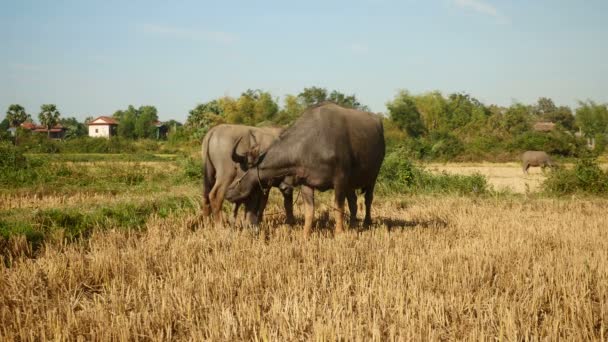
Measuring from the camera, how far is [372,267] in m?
5.56

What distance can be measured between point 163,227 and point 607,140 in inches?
1693

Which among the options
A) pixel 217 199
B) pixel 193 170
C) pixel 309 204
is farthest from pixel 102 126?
pixel 309 204

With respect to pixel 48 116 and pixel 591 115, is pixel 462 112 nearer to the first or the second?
pixel 591 115

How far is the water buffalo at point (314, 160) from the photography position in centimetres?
718

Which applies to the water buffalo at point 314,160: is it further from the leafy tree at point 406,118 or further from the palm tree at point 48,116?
the palm tree at point 48,116

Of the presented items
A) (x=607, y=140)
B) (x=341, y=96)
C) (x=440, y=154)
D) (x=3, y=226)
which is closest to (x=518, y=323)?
(x=3, y=226)

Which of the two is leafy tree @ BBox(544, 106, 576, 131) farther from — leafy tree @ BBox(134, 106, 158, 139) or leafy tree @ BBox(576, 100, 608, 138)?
leafy tree @ BBox(134, 106, 158, 139)

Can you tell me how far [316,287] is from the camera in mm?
4578

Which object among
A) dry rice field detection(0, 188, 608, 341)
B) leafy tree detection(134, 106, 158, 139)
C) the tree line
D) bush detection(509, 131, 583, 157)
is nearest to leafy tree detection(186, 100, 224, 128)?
the tree line

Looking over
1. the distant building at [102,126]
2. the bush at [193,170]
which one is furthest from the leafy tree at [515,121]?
the distant building at [102,126]

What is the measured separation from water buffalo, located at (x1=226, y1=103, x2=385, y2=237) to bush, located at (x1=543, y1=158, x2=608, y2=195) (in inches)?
368

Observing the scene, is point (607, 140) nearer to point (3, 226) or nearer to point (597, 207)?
point (597, 207)

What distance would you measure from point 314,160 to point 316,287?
2887mm

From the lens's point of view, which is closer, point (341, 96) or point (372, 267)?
point (372, 267)
